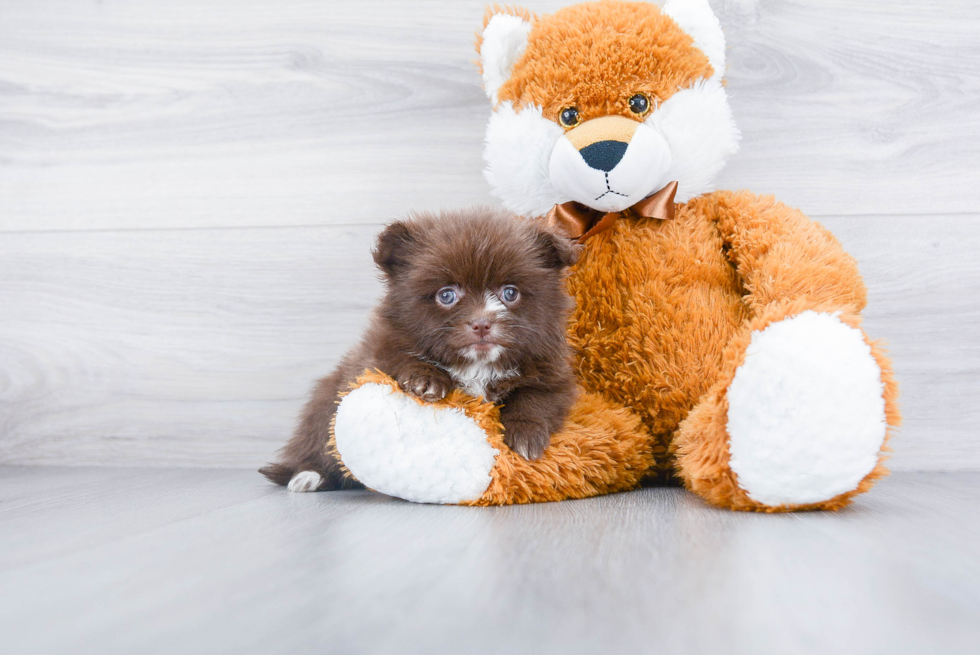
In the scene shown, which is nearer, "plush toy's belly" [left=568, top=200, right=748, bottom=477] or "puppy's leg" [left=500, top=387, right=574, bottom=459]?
"puppy's leg" [left=500, top=387, right=574, bottom=459]

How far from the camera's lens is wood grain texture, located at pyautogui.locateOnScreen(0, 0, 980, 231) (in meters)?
1.42

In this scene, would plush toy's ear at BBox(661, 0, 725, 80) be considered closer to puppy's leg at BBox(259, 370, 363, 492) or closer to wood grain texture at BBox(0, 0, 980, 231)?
wood grain texture at BBox(0, 0, 980, 231)

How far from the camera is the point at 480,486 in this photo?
1000 mm

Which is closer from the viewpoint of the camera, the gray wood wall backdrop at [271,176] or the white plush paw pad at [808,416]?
the white plush paw pad at [808,416]

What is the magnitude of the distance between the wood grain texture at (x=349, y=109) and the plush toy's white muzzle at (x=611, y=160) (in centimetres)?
40

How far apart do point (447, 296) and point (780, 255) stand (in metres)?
0.52

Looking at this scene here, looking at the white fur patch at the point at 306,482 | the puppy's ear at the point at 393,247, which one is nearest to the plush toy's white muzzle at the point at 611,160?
the puppy's ear at the point at 393,247

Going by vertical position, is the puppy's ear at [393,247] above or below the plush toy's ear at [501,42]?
below

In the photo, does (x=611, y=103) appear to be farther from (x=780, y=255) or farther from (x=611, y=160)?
(x=780, y=255)

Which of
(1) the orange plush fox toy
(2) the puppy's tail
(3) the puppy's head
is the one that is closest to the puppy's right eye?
(3) the puppy's head


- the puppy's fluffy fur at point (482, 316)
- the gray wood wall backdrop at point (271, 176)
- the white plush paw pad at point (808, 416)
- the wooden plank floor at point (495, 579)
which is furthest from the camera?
the gray wood wall backdrop at point (271, 176)

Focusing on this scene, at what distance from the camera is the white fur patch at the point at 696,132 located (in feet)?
3.76

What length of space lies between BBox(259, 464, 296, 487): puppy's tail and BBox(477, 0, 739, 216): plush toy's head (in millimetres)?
669

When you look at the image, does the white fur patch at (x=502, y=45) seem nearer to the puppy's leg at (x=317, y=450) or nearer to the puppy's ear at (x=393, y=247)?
the puppy's ear at (x=393, y=247)
